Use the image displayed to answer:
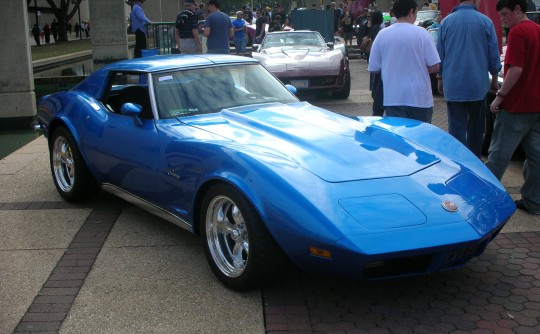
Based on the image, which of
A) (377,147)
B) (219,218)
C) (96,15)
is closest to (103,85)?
(219,218)

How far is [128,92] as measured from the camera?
221 inches

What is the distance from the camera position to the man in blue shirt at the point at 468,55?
595cm

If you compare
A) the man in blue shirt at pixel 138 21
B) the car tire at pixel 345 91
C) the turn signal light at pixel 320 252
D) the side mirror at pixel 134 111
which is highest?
the man in blue shirt at pixel 138 21

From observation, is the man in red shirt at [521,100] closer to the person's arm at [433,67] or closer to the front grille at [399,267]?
the person's arm at [433,67]

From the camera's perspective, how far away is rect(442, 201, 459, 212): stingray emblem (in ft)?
12.3

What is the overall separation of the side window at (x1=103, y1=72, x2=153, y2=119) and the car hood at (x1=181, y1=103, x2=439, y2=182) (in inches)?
18.9

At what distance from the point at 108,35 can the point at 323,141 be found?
14.3 metres

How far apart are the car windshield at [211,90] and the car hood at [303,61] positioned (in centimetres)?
645

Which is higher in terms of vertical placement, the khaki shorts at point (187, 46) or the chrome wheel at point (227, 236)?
the khaki shorts at point (187, 46)

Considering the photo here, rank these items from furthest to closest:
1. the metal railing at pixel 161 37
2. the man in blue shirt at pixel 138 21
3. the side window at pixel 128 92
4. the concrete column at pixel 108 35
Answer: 1. the concrete column at pixel 108 35
2. the metal railing at pixel 161 37
3. the man in blue shirt at pixel 138 21
4. the side window at pixel 128 92

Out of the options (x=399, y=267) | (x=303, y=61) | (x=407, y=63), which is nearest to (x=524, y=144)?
(x=407, y=63)

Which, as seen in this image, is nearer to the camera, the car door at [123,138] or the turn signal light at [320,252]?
the turn signal light at [320,252]

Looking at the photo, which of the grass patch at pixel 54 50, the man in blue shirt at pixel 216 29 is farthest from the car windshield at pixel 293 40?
the grass patch at pixel 54 50

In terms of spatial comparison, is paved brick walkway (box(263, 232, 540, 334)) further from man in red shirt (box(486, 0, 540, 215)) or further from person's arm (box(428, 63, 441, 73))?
person's arm (box(428, 63, 441, 73))
